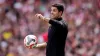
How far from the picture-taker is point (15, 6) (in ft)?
44.1

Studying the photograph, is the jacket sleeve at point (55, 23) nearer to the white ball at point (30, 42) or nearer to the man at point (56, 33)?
the man at point (56, 33)

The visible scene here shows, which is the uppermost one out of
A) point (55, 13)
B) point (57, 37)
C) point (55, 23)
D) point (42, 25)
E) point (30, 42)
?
point (55, 13)

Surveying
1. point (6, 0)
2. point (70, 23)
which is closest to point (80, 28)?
point (70, 23)

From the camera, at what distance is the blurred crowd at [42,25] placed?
1280 centimetres

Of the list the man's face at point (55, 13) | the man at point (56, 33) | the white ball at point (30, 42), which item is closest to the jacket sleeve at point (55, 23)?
the man at point (56, 33)

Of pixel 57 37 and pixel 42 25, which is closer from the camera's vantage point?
pixel 57 37

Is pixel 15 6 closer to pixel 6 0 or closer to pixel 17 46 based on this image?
pixel 6 0

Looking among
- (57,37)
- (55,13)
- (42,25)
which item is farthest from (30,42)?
(42,25)

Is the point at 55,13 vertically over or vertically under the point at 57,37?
over

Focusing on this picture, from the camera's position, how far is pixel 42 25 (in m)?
13.2

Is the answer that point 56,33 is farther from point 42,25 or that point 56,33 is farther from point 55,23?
point 42,25

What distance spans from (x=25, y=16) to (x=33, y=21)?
318 mm

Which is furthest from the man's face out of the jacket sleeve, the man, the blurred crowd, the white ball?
the blurred crowd

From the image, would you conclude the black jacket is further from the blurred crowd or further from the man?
the blurred crowd
